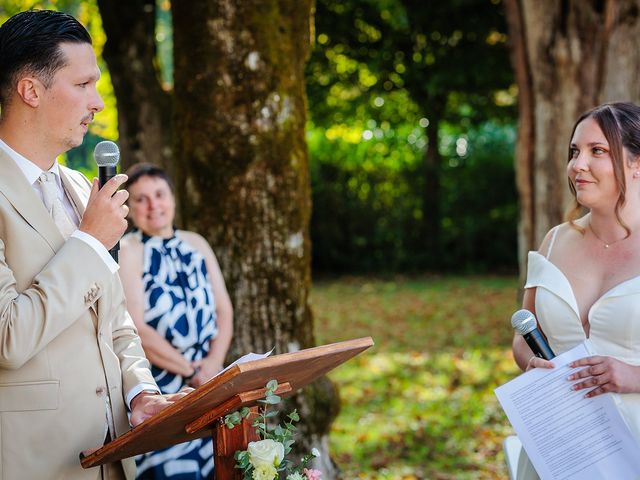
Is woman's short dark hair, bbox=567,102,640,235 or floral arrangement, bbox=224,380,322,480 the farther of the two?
woman's short dark hair, bbox=567,102,640,235

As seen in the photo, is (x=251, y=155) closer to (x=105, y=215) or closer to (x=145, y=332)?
(x=145, y=332)

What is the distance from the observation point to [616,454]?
296cm

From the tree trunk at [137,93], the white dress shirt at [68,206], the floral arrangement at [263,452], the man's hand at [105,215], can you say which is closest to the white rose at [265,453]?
the floral arrangement at [263,452]

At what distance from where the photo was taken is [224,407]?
2295 millimetres

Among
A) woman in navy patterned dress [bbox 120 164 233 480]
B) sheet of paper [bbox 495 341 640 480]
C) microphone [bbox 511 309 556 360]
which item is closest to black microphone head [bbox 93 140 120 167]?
microphone [bbox 511 309 556 360]

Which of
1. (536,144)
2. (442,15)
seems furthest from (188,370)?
(442,15)

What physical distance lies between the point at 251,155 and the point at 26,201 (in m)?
2.51

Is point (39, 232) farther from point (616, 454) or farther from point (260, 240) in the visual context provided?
point (260, 240)

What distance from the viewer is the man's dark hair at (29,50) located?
2.38 meters

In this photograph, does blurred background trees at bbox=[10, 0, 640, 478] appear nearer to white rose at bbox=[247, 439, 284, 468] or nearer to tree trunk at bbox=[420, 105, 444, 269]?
tree trunk at bbox=[420, 105, 444, 269]

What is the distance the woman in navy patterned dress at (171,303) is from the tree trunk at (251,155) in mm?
318

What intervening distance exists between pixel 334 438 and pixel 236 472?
500cm

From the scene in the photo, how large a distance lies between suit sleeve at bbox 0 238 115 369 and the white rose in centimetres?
62

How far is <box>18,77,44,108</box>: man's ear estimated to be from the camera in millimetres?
2381
